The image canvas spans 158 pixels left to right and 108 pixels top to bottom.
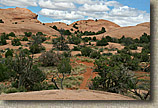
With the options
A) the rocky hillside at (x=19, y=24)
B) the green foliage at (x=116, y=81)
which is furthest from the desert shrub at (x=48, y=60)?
the rocky hillside at (x=19, y=24)

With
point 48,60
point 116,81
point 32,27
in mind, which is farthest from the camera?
point 32,27

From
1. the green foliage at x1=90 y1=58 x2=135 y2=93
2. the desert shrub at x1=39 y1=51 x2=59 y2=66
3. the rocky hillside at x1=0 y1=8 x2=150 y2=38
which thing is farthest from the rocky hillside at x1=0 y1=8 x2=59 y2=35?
the green foliage at x1=90 y1=58 x2=135 y2=93

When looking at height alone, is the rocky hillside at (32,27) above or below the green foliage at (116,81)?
above

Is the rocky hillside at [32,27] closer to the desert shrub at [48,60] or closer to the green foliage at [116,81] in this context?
the desert shrub at [48,60]

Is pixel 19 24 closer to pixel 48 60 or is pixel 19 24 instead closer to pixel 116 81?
pixel 48 60

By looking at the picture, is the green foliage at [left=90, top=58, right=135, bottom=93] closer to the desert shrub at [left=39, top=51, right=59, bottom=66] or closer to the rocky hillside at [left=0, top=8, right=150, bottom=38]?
the desert shrub at [left=39, top=51, right=59, bottom=66]

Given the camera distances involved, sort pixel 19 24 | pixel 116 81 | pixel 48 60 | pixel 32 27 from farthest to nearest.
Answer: pixel 19 24 → pixel 32 27 → pixel 48 60 → pixel 116 81

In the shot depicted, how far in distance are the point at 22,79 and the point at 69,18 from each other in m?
4.00

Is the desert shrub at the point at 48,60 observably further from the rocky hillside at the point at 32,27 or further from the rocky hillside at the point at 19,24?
the rocky hillside at the point at 19,24

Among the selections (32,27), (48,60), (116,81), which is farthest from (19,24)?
(116,81)

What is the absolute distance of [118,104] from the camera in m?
3.23

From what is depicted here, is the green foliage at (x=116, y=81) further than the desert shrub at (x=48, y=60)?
No

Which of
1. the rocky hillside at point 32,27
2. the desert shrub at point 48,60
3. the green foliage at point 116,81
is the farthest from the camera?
the rocky hillside at point 32,27

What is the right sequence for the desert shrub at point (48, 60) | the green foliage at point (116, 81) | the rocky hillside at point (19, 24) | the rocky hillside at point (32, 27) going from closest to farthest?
the green foliage at point (116, 81) → the desert shrub at point (48, 60) → the rocky hillside at point (19, 24) → the rocky hillside at point (32, 27)
